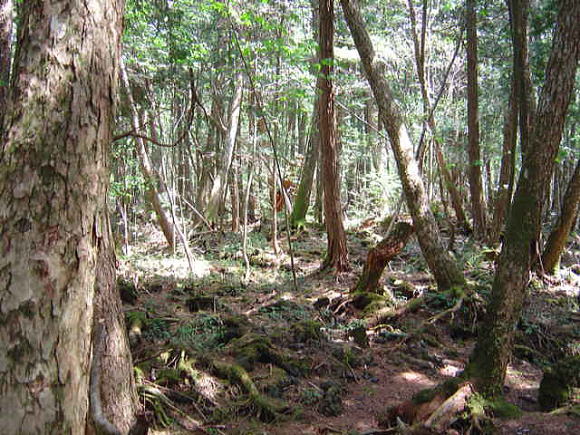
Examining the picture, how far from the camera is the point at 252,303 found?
9.62 meters

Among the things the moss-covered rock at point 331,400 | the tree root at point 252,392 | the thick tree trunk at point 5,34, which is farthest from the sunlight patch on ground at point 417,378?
the thick tree trunk at point 5,34

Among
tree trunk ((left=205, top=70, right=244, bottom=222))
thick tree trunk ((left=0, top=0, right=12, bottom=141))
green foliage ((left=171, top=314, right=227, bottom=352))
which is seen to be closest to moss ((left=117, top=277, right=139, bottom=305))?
green foliage ((left=171, top=314, right=227, bottom=352))

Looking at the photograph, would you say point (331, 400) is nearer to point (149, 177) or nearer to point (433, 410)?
point (433, 410)

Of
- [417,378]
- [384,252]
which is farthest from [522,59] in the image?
[417,378]

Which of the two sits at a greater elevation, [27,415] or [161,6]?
[161,6]

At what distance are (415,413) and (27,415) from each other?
12.9 feet

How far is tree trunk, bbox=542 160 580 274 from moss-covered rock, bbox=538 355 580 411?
19.1 feet

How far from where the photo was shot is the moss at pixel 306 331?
742 centimetres

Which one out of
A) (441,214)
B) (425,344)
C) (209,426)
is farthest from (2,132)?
(441,214)

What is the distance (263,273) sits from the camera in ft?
40.4

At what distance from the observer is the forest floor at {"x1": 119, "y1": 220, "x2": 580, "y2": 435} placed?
5094 mm

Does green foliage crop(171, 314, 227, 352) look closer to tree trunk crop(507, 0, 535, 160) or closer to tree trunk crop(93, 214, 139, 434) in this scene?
tree trunk crop(93, 214, 139, 434)

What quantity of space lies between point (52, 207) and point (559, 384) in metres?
5.09

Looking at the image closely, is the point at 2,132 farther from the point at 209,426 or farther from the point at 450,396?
the point at 450,396
